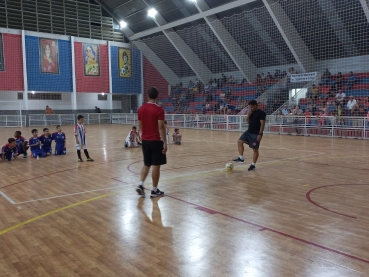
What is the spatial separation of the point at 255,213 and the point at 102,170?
4507mm

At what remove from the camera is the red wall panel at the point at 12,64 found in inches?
1014

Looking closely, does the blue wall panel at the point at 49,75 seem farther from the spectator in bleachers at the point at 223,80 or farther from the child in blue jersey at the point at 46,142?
the child in blue jersey at the point at 46,142

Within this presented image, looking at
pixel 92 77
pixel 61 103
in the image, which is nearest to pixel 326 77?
pixel 92 77

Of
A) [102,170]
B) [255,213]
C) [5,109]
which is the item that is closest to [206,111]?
[5,109]

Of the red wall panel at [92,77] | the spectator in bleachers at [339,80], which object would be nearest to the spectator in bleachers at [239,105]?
the spectator in bleachers at [339,80]

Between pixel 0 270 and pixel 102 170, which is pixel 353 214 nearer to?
pixel 0 270

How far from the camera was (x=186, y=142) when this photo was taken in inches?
566

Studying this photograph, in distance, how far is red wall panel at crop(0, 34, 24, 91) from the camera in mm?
25750

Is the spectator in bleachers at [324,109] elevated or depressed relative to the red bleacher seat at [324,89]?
depressed

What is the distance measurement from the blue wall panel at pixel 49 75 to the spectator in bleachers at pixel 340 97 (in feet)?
67.3

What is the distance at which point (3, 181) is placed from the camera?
7.04m

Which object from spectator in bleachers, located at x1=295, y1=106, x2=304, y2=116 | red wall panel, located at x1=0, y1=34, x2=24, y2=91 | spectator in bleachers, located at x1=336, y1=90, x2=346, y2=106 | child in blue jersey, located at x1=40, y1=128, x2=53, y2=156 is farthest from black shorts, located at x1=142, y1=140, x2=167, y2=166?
red wall panel, located at x1=0, y1=34, x2=24, y2=91

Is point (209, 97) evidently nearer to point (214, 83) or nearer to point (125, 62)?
point (214, 83)

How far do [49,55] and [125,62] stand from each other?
22.3ft
